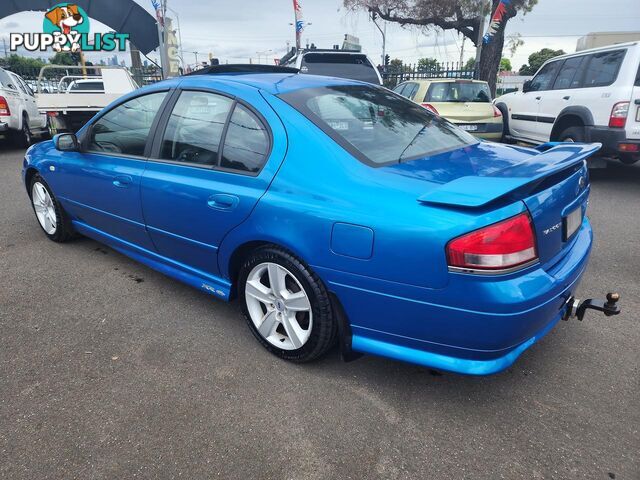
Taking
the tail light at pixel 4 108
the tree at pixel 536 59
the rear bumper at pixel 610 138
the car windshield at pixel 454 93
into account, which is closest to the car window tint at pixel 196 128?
the rear bumper at pixel 610 138

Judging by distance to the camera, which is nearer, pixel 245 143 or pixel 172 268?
pixel 245 143

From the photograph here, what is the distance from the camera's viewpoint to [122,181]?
10.6 feet

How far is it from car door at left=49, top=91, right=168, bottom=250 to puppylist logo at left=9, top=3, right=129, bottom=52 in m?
18.1

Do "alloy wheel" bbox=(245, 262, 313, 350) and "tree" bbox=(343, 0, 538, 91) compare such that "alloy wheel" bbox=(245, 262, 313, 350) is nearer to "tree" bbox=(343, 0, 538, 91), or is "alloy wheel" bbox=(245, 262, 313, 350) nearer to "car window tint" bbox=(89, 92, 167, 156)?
"car window tint" bbox=(89, 92, 167, 156)

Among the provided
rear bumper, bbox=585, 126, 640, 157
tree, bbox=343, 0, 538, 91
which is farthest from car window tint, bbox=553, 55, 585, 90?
tree, bbox=343, 0, 538, 91

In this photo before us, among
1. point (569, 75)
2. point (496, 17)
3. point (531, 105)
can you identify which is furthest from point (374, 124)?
point (496, 17)

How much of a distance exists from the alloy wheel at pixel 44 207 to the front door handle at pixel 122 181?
1.38m

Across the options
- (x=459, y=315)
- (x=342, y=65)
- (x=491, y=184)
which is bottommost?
(x=459, y=315)

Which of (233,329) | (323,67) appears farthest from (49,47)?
(233,329)

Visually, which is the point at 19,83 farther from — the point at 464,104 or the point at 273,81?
the point at 273,81

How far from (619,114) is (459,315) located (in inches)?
220

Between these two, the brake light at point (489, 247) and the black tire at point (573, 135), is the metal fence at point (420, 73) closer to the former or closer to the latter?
the black tire at point (573, 135)

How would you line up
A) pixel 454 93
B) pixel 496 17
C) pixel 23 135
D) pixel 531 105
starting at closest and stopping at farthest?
pixel 531 105
pixel 454 93
pixel 23 135
pixel 496 17

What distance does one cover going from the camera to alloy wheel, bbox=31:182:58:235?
4.32 metres
